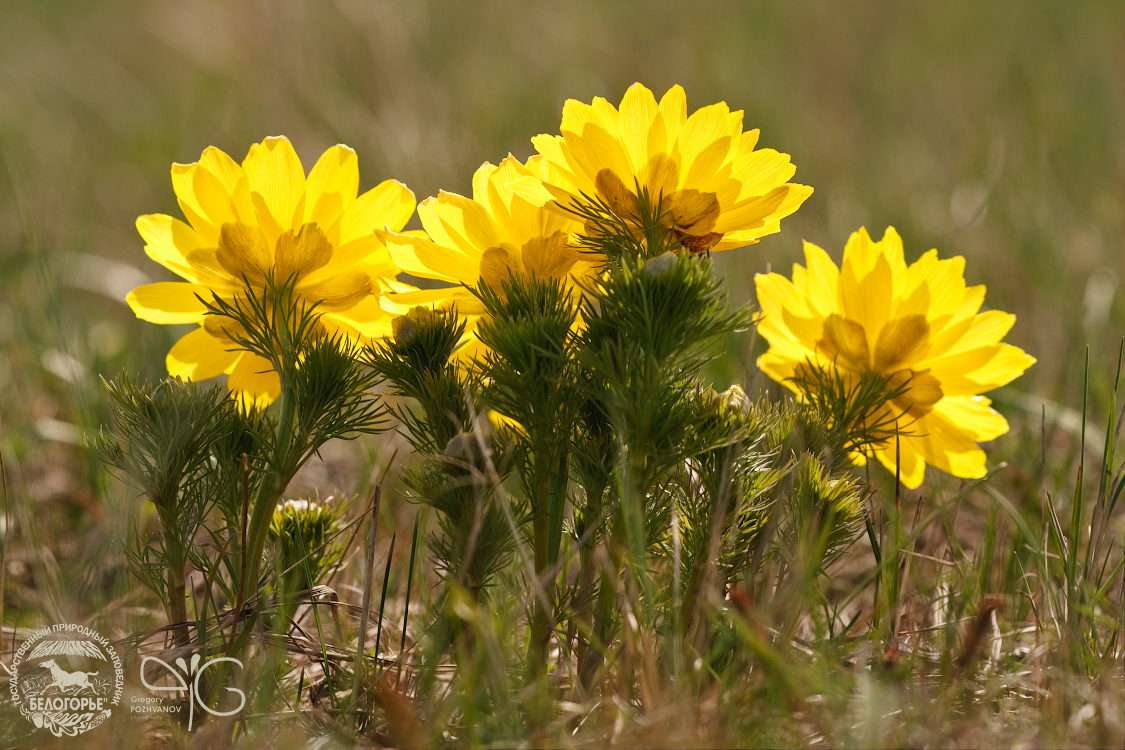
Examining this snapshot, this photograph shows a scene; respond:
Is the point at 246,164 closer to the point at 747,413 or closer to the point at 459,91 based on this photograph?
the point at 747,413

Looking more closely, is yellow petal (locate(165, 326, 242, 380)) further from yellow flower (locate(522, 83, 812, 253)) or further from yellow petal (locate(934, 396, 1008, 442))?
yellow petal (locate(934, 396, 1008, 442))

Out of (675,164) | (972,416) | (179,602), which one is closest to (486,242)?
(675,164)

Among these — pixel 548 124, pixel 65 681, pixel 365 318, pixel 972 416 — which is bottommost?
pixel 65 681

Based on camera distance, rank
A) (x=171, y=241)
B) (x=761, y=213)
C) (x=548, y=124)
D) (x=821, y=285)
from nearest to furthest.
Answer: (x=761, y=213) → (x=171, y=241) → (x=821, y=285) → (x=548, y=124)

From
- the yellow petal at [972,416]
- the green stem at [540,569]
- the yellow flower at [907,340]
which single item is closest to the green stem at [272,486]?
the green stem at [540,569]

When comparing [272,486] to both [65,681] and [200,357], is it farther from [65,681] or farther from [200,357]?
[65,681]

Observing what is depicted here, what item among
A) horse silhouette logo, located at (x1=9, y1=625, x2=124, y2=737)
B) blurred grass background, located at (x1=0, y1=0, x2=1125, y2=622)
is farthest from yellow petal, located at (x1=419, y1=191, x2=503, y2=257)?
blurred grass background, located at (x1=0, y1=0, x2=1125, y2=622)

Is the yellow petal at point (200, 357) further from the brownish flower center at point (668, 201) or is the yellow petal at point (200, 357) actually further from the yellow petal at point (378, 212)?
the brownish flower center at point (668, 201)
